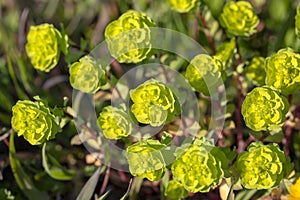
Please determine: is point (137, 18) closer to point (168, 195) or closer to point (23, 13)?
point (168, 195)

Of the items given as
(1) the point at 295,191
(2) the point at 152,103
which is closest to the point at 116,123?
(2) the point at 152,103

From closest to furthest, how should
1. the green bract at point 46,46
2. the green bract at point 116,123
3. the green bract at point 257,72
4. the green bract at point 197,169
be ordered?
the green bract at point 197,169 < the green bract at point 116,123 < the green bract at point 46,46 < the green bract at point 257,72

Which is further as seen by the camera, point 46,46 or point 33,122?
point 46,46

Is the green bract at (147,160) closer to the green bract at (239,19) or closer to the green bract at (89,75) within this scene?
the green bract at (89,75)

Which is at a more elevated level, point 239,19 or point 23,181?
point 239,19

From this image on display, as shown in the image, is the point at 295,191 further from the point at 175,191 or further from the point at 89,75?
the point at 89,75

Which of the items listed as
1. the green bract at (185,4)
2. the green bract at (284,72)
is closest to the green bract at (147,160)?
the green bract at (284,72)

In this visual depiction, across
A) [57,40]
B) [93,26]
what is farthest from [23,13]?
[57,40]
